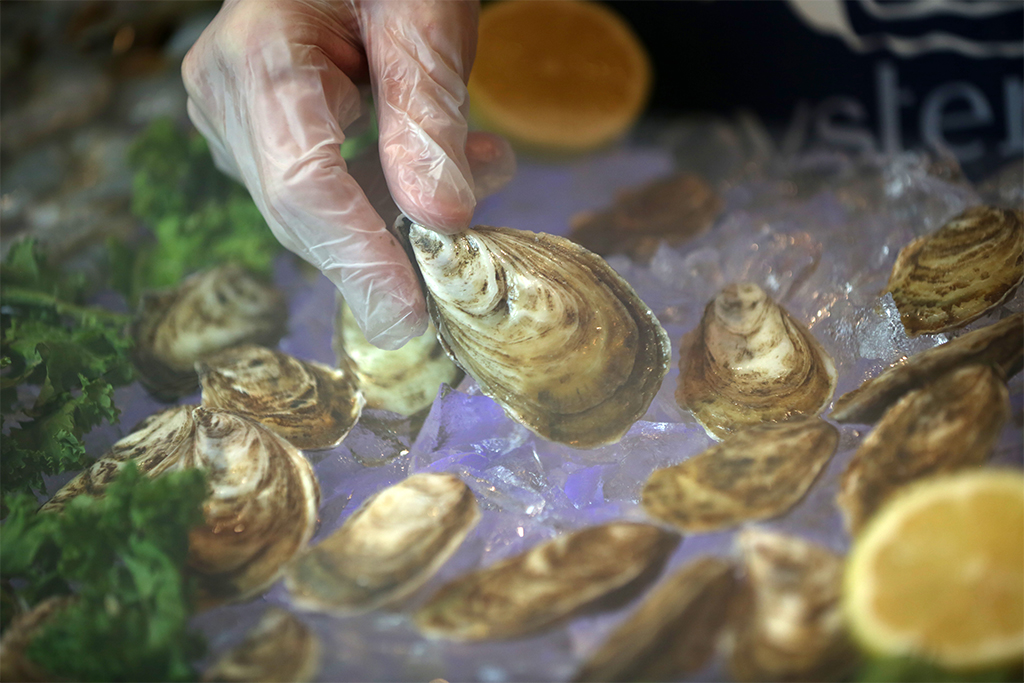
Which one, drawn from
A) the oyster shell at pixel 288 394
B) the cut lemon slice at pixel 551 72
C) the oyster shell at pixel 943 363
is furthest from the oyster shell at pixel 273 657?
the cut lemon slice at pixel 551 72

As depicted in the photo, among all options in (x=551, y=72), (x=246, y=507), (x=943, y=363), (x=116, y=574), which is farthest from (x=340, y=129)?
(x=551, y=72)

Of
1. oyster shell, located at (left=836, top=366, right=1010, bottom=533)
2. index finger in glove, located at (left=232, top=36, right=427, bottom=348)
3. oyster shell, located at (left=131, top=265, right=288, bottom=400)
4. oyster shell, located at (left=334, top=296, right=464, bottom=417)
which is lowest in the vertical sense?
oyster shell, located at (left=131, top=265, right=288, bottom=400)

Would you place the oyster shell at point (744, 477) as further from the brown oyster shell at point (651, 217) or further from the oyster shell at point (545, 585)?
the brown oyster shell at point (651, 217)

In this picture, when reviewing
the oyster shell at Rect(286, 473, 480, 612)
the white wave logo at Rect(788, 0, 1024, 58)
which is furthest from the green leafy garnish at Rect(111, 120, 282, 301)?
the white wave logo at Rect(788, 0, 1024, 58)

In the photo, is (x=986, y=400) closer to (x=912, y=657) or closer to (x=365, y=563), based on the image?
→ (x=912, y=657)

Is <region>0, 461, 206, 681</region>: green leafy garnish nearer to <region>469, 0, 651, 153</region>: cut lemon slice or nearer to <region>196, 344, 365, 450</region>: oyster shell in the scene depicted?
<region>196, 344, 365, 450</region>: oyster shell

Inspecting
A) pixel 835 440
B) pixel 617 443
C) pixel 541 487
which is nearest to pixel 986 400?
pixel 835 440

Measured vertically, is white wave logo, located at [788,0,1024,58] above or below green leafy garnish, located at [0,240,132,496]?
above
